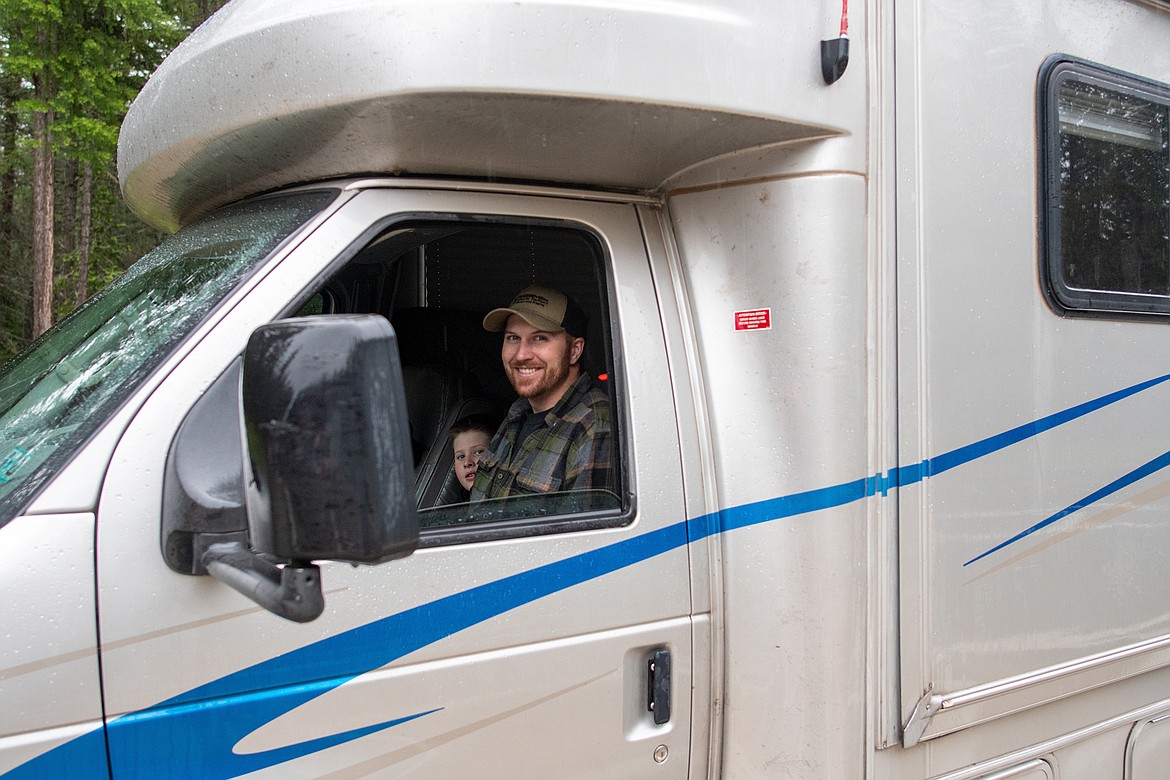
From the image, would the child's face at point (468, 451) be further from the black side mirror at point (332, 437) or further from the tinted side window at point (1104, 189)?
the tinted side window at point (1104, 189)

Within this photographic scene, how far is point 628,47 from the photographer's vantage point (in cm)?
203

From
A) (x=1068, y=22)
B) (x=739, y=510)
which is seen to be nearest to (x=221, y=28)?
(x=739, y=510)

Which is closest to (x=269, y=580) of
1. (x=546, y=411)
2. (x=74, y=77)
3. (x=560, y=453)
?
(x=560, y=453)

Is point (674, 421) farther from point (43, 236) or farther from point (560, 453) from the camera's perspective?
point (43, 236)

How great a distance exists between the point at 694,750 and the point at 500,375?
1114 mm

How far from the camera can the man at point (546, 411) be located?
2.35 meters

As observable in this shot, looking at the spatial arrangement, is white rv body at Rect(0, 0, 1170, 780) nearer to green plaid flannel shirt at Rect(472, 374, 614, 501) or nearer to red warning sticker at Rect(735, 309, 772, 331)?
red warning sticker at Rect(735, 309, 772, 331)

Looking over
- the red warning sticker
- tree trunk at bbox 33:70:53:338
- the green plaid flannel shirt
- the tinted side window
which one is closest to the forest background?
tree trunk at bbox 33:70:53:338

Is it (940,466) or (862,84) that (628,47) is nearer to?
(862,84)

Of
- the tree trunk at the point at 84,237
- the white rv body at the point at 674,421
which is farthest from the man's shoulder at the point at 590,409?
the tree trunk at the point at 84,237

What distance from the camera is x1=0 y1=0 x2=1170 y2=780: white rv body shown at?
1.75 m

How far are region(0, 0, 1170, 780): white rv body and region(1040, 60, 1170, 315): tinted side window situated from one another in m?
0.04

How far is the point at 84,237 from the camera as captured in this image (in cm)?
1825

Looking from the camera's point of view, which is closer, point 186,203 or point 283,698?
point 283,698
